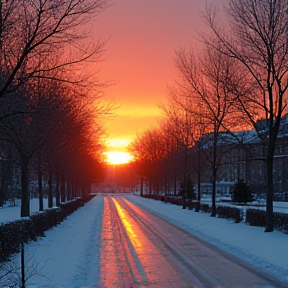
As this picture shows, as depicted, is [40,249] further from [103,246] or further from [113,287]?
[113,287]

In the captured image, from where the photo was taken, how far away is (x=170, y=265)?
11977 mm

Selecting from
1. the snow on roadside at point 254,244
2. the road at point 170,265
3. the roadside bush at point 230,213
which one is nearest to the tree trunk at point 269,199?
the snow on roadside at point 254,244

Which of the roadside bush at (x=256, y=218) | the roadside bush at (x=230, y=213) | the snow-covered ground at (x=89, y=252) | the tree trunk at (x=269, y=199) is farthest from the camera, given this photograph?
the roadside bush at (x=230, y=213)

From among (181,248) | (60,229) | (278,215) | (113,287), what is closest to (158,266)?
(113,287)

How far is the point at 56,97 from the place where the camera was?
20234 mm

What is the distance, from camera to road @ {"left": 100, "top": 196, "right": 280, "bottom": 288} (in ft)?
32.2

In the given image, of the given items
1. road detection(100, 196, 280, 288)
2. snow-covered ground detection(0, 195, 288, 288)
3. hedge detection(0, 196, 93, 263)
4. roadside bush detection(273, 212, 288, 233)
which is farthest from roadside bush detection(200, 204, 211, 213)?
road detection(100, 196, 280, 288)

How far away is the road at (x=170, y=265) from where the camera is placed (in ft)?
32.2

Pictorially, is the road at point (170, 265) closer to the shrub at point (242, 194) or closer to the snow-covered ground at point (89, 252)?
the snow-covered ground at point (89, 252)

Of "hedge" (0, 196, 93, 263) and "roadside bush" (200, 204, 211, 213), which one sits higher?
"hedge" (0, 196, 93, 263)

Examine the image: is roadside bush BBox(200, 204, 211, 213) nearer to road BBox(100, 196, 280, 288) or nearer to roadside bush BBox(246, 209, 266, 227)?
roadside bush BBox(246, 209, 266, 227)

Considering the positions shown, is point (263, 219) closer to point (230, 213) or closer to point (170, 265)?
point (230, 213)

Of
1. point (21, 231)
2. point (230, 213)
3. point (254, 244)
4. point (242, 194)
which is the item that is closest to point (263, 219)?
point (230, 213)

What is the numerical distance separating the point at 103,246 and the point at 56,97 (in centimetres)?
706
